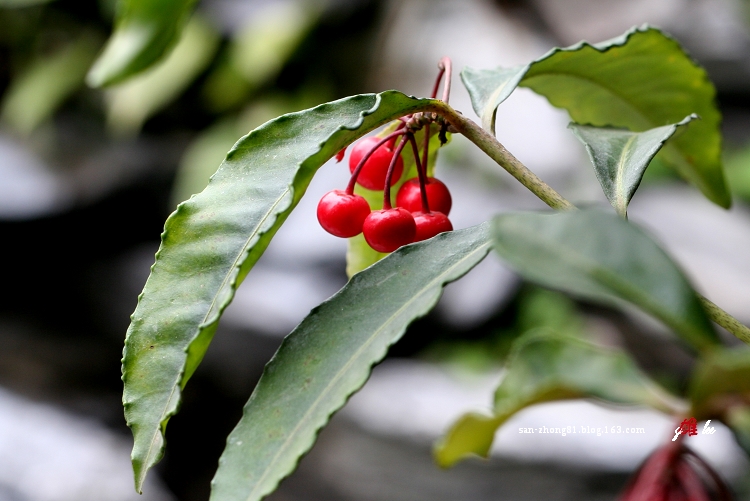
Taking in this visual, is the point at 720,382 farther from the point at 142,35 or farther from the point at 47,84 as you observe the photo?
the point at 47,84

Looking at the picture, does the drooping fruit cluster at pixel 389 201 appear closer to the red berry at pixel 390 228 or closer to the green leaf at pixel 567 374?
the red berry at pixel 390 228

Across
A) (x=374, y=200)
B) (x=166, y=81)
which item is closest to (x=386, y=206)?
(x=374, y=200)

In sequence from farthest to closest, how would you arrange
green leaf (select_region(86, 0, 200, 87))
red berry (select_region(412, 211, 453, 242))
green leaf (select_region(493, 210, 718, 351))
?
1. green leaf (select_region(86, 0, 200, 87))
2. red berry (select_region(412, 211, 453, 242))
3. green leaf (select_region(493, 210, 718, 351))

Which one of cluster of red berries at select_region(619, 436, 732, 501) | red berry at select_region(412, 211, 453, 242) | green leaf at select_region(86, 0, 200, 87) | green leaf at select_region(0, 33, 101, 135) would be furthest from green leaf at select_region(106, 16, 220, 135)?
cluster of red berries at select_region(619, 436, 732, 501)

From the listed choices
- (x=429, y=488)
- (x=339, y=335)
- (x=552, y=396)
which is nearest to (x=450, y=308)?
(x=429, y=488)

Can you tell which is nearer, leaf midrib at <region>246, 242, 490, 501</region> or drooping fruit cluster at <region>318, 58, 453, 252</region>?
leaf midrib at <region>246, 242, 490, 501</region>

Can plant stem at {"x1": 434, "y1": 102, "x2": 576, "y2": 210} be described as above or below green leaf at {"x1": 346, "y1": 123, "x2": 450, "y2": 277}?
above

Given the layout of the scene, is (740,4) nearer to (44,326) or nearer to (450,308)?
(450,308)

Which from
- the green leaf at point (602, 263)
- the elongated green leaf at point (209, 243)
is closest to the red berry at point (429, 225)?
the elongated green leaf at point (209, 243)

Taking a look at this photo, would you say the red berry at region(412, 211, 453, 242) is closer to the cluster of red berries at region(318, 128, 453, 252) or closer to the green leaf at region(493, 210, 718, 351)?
the cluster of red berries at region(318, 128, 453, 252)
